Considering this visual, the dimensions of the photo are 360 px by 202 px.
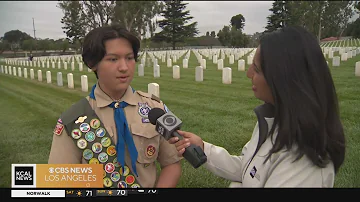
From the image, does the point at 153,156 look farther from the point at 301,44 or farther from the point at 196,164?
the point at 301,44

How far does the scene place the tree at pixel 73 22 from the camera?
79.7 inches

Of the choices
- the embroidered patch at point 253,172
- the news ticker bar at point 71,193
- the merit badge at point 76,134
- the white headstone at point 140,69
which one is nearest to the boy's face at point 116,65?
the merit badge at point 76,134

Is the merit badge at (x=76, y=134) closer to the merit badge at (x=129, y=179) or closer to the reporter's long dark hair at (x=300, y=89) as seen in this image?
the merit badge at (x=129, y=179)

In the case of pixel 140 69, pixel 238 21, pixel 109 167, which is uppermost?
pixel 238 21

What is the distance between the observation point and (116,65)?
4.44 ft

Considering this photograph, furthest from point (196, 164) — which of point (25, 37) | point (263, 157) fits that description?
point (25, 37)

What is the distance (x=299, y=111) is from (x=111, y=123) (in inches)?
32.7

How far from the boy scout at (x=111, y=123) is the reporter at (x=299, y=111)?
1.94ft

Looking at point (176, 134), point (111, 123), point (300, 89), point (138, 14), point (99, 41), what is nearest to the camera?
point (300, 89)

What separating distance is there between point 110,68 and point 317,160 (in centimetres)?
93

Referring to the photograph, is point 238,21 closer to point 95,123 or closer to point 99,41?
point 99,41

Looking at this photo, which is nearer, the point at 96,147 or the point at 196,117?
the point at 96,147

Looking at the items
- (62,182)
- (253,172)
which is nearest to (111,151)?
(62,182)

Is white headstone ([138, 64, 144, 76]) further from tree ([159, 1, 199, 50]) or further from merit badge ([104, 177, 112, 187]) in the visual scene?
merit badge ([104, 177, 112, 187])
